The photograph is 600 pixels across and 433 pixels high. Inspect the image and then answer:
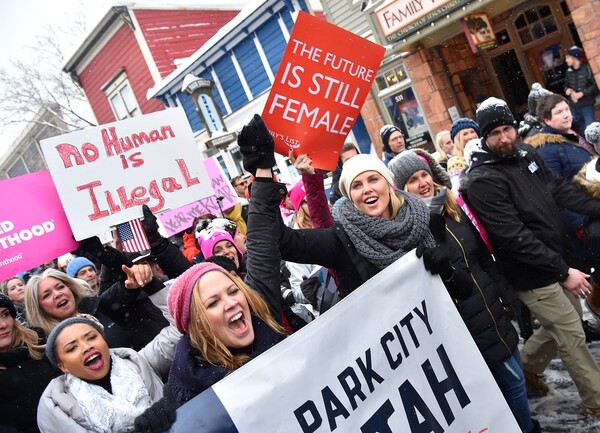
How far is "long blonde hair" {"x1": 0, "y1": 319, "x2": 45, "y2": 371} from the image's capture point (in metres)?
2.75

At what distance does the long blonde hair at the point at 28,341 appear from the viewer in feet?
9.04

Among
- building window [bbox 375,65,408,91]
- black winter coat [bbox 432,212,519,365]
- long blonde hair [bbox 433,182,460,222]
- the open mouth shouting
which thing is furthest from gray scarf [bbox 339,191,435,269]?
building window [bbox 375,65,408,91]

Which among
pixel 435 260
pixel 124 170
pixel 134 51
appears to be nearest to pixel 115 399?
pixel 435 260

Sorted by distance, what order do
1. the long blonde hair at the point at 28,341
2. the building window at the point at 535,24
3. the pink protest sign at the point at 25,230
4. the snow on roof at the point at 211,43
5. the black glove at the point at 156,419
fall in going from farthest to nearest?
the snow on roof at the point at 211,43 < the building window at the point at 535,24 < the pink protest sign at the point at 25,230 < the long blonde hair at the point at 28,341 < the black glove at the point at 156,419

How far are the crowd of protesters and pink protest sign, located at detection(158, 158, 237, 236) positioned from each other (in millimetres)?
1611

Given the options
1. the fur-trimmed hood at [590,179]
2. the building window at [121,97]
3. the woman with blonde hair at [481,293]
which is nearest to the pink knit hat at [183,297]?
the woman with blonde hair at [481,293]

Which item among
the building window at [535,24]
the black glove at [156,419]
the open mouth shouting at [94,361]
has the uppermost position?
the building window at [535,24]

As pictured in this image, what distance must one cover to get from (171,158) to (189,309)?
1.63m

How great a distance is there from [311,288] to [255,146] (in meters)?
1.44

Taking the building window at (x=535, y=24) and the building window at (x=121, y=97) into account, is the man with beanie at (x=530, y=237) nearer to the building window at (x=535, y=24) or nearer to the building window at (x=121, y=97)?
the building window at (x=535, y=24)

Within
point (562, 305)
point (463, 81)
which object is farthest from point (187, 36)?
point (562, 305)

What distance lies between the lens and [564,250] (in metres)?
3.38

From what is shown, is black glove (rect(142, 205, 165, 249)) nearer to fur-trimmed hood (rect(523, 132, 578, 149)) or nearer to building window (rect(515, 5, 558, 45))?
fur-trimmed hood (rect(523, 132, 578, 149))

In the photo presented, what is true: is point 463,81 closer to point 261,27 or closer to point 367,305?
point 261,27
